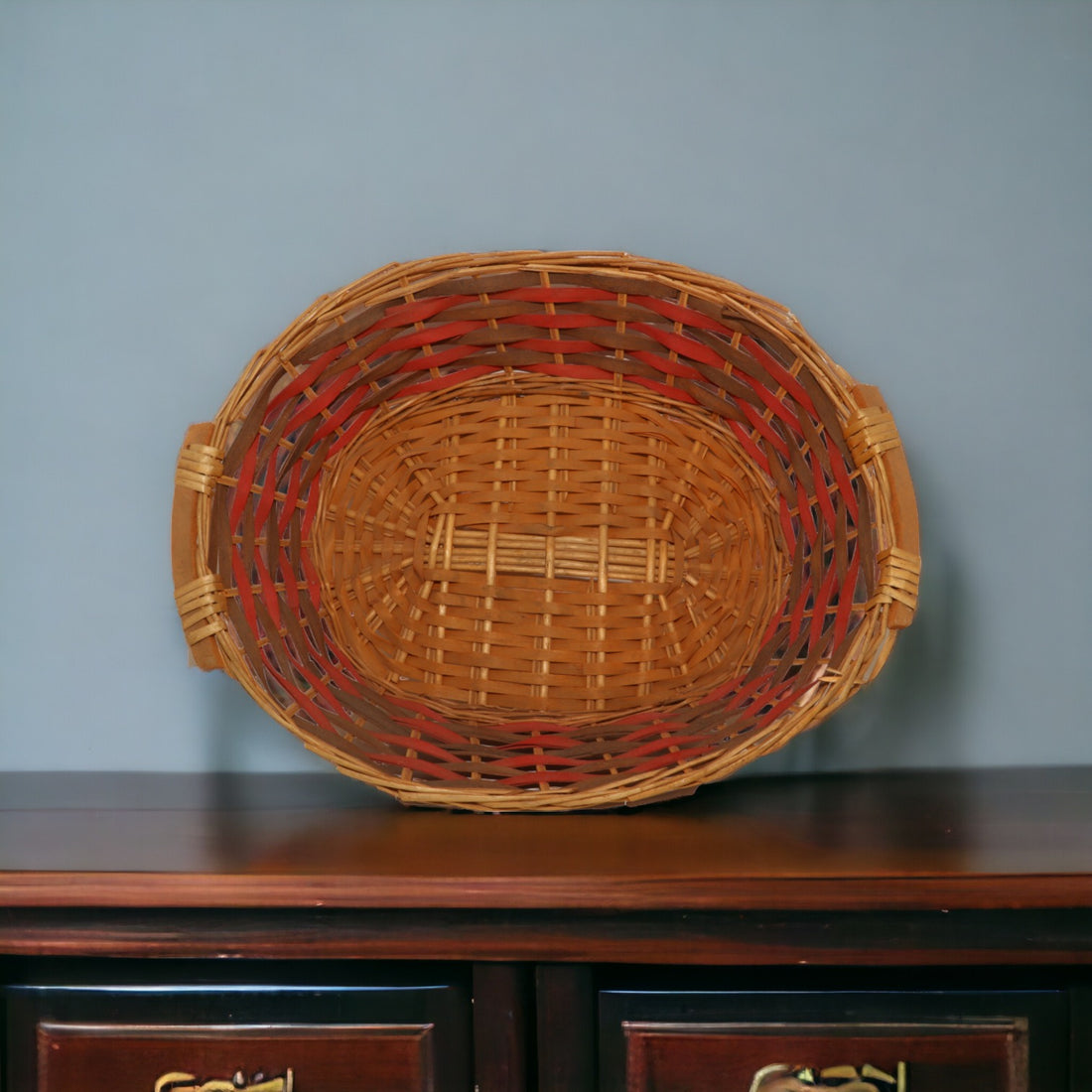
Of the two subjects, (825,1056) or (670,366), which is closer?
(825,1056)

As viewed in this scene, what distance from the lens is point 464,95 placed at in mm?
1049

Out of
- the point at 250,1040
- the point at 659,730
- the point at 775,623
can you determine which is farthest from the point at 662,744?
the point at 250,1040

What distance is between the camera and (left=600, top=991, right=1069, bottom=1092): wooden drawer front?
25.3 inches

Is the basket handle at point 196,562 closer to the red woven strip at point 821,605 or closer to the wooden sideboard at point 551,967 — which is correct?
the wooden sideboard at point 551,967

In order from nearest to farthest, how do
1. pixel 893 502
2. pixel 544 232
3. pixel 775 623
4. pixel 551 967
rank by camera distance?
pixel 551 967 → pixel 893 502 → pixel 775 623 → pixel 544 232

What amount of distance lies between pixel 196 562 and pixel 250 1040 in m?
0.35

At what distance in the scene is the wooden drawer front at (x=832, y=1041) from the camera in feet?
2.10

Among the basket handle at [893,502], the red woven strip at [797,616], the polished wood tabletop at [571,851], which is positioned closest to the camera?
the polished wood tabletop at [571,851]

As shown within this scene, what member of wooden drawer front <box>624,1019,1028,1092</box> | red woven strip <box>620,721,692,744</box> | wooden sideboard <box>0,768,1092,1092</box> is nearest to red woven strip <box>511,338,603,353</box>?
red woven strip <box>620,721,692,744</box>

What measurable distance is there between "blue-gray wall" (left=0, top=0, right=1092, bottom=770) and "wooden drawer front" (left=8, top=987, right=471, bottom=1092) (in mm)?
384

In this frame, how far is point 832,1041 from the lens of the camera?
25.5 inches

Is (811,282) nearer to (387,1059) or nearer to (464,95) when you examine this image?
(464,95)

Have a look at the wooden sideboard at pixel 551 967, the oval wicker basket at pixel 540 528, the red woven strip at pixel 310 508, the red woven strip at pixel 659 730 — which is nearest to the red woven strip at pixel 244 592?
the oval wicker basket at pixel 540 528

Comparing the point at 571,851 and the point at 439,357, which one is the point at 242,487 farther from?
the point at 571,851
